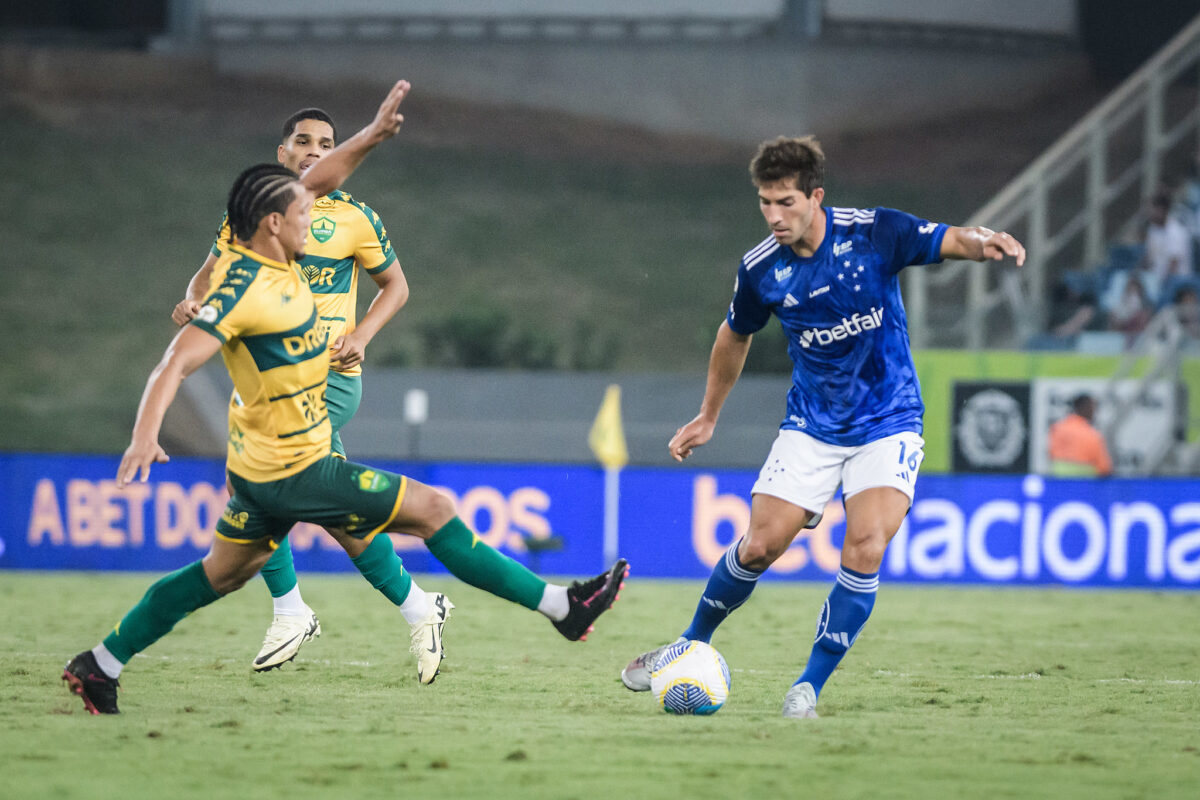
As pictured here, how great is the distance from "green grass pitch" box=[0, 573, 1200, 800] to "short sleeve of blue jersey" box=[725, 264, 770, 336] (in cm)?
161

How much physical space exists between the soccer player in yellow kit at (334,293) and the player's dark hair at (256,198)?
107 cm

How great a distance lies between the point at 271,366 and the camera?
18.1 feet

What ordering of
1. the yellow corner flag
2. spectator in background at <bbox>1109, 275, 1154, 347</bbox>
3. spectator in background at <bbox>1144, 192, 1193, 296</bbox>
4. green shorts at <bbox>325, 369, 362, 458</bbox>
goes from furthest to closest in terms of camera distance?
spectator in background at <bbox>1144, 192, 1193, 296</bbox>, spectator in background at <bbox>1109, 275, 1154, 347</bbox>, the yellow corner flag, green shorts at <bbox>325, 369, 362, 458</bbox>

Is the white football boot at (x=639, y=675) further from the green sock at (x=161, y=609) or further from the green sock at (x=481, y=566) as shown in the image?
the green sock at (x=161, y=609)

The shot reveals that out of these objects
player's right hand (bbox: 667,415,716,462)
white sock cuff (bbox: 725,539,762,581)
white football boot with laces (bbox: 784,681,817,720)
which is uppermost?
player's right hand (bbox: 667,415,716,462)

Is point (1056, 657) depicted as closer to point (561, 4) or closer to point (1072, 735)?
point (1072, 735)

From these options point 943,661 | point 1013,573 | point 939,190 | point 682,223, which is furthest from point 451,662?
point 939,190

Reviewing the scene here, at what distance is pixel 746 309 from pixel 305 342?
1868 mm

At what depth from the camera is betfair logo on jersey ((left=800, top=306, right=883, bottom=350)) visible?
6016 mm

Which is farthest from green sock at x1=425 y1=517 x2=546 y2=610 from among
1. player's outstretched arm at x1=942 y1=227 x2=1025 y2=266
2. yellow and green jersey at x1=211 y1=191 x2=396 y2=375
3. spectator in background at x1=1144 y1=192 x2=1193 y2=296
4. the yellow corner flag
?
spectator in background at x1=1144 y1=192 x2=1193 y2=296

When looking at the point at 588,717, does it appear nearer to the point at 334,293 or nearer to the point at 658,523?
the point at 334,293

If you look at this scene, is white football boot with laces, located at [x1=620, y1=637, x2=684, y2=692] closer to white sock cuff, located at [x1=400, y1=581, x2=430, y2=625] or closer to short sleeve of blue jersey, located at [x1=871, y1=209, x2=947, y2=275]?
white sock cuff, located at [x1=400, y1=581, x2=430, y2=625]

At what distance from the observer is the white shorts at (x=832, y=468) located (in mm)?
5977

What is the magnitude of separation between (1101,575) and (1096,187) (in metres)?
7.98
